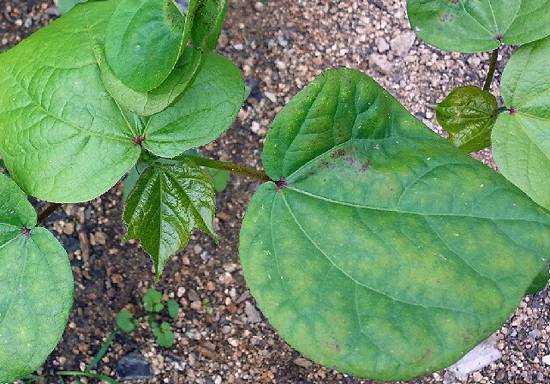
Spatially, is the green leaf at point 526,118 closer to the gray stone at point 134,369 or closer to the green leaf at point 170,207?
the green leaf at point 170,207

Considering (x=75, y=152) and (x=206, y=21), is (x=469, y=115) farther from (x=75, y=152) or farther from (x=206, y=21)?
(x=75, y=152)

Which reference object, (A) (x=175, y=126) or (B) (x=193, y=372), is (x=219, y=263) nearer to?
(B) (x=193, y=372)

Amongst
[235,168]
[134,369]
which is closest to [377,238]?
[235,168]

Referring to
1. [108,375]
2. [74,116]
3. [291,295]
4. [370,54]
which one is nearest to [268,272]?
[291,295]

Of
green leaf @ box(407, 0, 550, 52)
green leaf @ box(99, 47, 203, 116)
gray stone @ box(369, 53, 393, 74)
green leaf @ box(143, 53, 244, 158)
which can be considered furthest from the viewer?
gray stone @ box(369, 53, 393, 74)

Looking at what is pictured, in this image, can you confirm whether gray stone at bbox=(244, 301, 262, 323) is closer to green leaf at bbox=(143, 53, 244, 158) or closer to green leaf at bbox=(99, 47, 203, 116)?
green leaf at bbox=(143, 53, 244, 158)

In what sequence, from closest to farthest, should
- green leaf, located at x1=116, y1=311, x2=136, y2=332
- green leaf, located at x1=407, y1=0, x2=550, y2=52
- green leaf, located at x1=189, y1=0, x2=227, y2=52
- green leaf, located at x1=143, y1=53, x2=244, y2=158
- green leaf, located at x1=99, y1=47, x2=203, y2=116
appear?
1. green leaf, located at x1=189, y1=0, x2=227, y2=52
2. green leaf, located at x1=99, y1=47, x2=203, y2=116
3. green leaf, located at x1=143, y1=53, x2=244, y2=158
4. green leaf, located at x1=407, y1=0, x2=550, y2=52
5. green leaf, located at x1=116, y1=311, x2=136, y2=332

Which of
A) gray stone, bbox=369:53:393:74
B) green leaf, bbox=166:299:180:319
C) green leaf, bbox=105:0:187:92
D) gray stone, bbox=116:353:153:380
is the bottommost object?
gray stone, bbox=116:353:153:380

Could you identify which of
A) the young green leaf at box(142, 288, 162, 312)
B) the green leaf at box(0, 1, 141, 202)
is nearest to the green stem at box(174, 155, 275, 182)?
the green leaf at box(0, 1, 141, 202)
